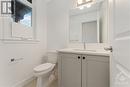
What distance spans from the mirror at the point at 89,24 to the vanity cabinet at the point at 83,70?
629 mm

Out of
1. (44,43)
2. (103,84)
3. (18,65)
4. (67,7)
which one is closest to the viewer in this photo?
(103,84)

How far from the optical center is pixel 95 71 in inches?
71.6

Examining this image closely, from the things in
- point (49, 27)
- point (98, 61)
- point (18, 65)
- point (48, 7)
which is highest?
point (48, 7)

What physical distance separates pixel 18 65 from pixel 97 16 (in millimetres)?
1918

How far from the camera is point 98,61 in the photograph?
1.78 meters

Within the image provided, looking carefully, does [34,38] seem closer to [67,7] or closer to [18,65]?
[18,65]

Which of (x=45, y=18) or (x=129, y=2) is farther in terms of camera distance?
(x=45, y=18)

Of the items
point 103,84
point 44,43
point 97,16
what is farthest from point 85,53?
point 44,43

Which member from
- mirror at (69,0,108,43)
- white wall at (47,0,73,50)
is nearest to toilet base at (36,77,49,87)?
white wall at (47,0,73,50)

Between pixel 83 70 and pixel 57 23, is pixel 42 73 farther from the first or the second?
pixel 57 23

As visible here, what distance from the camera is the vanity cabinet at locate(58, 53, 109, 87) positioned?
1.75 metres

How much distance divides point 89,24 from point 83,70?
40.7 inches

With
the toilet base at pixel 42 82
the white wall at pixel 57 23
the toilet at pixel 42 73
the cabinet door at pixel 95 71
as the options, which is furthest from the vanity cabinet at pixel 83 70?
the white wall at pixel 57 23

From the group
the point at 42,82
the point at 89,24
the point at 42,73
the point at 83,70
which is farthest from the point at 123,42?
the point at 42,82
